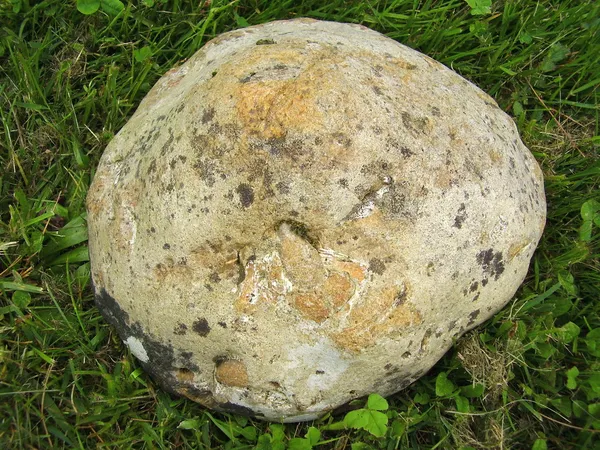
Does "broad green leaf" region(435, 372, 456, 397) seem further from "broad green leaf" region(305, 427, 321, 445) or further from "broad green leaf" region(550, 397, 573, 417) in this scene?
"broad green leaf" region(305, 427, 321, 445)

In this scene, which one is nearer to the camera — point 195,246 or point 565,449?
point 195,246

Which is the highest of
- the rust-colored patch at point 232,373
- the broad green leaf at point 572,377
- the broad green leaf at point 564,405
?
the rust-colored patch at point 232,373

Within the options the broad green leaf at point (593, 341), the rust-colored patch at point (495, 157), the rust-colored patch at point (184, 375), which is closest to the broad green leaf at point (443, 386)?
the broad green leaf at point (593, 341)

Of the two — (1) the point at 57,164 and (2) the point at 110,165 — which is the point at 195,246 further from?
(1) the point at 57,164

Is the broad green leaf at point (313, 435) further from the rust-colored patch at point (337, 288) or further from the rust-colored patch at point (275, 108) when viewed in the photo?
the rust-colored patch at point (275, 108)

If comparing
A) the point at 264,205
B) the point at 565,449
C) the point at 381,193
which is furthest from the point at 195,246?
the point at 565,449

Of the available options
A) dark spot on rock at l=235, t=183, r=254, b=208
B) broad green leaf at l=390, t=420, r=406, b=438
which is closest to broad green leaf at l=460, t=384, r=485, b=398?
broad green leaf at l=390, t=420, r=406, b=438
